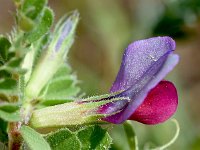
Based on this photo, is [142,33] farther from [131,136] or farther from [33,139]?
[33,139]

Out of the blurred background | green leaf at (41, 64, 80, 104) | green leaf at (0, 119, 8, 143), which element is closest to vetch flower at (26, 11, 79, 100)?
green leaf at (41, 64, 80, 104)

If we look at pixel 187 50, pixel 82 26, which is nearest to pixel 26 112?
pixel 82 26

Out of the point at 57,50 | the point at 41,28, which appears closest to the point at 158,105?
the point at 41,28

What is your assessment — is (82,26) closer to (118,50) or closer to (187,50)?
(118,50)

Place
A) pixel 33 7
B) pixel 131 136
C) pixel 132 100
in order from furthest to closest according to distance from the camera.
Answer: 1. pixel 131 136
2. pixel 132 100
3. pixel 33 7

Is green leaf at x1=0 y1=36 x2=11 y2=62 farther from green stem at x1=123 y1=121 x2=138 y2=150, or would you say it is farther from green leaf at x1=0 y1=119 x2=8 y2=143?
green stem at x1=123 y1=121 x2=138 y2=150
